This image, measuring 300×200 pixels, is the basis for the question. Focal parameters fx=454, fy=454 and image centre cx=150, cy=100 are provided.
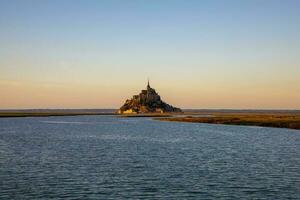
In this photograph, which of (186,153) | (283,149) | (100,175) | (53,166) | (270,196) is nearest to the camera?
(270,196)

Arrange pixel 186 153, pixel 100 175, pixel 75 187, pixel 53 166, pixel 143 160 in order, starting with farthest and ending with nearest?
pixel 186 153, pixel 143 160, pixel 53 166, pixel 100 175, pixel 75 187

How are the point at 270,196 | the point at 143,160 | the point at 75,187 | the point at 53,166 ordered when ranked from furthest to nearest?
the point at 143,160
the point at 53,166
the point at 75,187
the point at 270,196

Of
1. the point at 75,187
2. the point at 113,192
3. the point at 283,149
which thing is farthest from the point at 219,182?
the point at 283,149

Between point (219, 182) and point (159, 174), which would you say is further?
point (159, 174)

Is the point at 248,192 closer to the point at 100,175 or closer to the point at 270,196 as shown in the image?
the point at 270,196

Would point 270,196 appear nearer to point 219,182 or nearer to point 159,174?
point 219,182

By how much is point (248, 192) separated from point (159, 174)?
1034 centimetres

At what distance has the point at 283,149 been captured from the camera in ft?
217

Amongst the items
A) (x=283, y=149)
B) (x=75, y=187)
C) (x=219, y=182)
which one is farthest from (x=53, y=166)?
(x=283, y=149)

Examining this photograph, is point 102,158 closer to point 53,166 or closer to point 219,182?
point 53,166

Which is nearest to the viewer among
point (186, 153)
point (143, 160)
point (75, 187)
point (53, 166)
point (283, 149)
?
point (75, 187)

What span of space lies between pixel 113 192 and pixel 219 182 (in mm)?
9639

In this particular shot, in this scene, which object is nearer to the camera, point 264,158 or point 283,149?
point 264,158

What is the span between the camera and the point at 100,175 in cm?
4250
